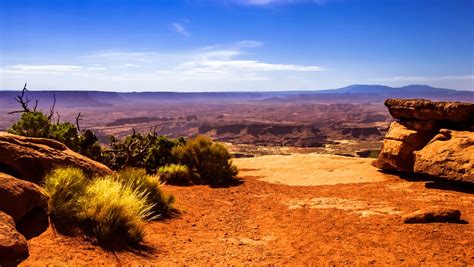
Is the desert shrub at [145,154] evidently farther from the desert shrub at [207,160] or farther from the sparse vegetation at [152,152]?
the desert shrub at [207,160]

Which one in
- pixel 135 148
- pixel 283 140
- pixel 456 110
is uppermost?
pixel 456 110

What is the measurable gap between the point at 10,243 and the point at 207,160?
12.0 meters

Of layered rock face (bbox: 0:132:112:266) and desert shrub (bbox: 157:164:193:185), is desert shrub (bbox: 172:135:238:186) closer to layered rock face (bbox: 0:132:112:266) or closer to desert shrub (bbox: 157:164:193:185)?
desert shrub (bbox: 157:164:193:185)

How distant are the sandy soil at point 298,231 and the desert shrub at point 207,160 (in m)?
1.76

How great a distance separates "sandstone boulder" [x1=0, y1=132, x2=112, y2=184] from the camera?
24.8 feet

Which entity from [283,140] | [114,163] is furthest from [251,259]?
[283,140]

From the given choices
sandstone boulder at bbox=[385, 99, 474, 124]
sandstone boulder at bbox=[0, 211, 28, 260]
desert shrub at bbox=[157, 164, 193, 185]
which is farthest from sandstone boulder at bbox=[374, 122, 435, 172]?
sandstone boulder at bbox=[0, 211, 28, 260]

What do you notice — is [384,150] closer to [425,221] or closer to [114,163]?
[425,221]

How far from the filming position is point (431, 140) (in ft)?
44.5

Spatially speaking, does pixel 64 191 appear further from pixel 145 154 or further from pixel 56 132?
pixel 145 154

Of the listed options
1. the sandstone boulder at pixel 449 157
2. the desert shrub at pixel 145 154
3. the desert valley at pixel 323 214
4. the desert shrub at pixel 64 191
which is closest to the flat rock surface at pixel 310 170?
the desert valley at pixel 323 214

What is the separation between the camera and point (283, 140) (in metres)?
80.7

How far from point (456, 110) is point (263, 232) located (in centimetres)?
891

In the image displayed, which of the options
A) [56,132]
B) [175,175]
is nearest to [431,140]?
[175,175]
